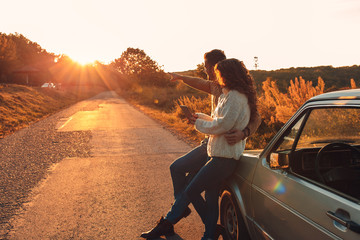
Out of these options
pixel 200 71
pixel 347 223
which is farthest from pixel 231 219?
pixel 200 71

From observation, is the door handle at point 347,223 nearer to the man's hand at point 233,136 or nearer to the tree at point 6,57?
the man's hand at point 233,136

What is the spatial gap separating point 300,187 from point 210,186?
1090mm

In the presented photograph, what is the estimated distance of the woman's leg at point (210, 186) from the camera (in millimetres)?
3071

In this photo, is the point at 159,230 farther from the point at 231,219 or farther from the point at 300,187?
the point at 300,187

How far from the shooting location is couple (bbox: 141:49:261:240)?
2898 mm

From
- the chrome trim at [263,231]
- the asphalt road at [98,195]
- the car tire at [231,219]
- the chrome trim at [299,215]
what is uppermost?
the chrome trim at [299,215]

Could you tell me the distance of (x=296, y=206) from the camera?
220 centimetres

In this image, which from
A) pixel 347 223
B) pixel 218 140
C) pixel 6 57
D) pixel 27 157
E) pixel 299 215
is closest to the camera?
pixel 347 223

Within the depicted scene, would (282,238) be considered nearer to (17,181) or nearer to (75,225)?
(75,225)

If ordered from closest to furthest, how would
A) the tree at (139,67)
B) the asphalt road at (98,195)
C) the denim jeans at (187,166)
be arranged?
the denim jeans at (187,166) < the asphalt road at (98,195) < the tree at (139,67)

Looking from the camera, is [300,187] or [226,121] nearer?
[300,187]

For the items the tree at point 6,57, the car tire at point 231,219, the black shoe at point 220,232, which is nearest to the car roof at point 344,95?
the car tire at point 231,219

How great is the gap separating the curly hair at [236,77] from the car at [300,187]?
Answer: 1.61ft

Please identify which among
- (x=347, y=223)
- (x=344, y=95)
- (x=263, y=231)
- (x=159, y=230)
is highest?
(x=344, y=95)
